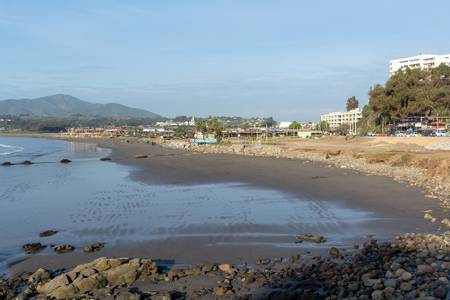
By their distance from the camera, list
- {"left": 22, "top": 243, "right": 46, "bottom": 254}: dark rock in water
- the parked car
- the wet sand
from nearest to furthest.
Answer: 1. the wet sand
2. {"left": 22, "top": 243, "right": 46, "bottom": 254}: dark rock in water
3. the parked car

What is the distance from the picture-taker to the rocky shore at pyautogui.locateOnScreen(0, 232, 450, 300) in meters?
8.77

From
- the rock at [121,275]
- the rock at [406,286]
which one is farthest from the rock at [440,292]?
the rock at [121,275]

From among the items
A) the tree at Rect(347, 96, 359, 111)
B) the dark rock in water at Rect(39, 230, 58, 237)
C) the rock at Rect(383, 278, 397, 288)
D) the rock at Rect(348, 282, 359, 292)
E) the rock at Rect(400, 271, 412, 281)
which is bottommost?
the dark rock in water at Rect(39, 230, 58, 237)

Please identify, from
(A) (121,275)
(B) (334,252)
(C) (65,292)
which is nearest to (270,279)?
(B) (334,252)

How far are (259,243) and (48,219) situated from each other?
30.3 feet

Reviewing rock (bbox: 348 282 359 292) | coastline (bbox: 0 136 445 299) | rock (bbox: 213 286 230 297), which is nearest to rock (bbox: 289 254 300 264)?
coastline (bbox: 0 136 445 299)

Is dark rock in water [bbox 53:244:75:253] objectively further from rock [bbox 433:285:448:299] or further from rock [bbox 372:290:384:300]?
rock [bbox 433:285:448:299]

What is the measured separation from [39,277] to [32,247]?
11.6 feet

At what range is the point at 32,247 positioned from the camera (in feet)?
46.6

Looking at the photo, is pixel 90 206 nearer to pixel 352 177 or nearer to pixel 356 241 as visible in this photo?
pixel 356 241

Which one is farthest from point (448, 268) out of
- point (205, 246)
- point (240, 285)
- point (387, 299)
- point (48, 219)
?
point (48, 219)

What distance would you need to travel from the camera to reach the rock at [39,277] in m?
10.8

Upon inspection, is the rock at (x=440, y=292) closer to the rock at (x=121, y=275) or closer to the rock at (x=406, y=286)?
the rock at (x=406, y=286)

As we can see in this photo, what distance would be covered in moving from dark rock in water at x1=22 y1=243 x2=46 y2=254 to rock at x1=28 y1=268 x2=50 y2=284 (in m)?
2.92
